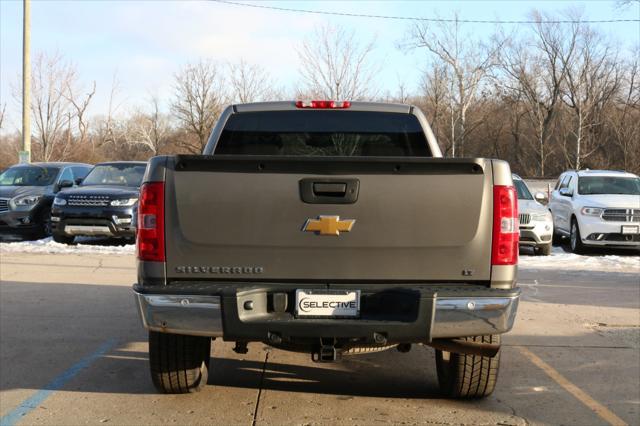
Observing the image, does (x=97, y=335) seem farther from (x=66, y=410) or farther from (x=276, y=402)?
(x=276, y=402)

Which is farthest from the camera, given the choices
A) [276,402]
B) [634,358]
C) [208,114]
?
[208,114]

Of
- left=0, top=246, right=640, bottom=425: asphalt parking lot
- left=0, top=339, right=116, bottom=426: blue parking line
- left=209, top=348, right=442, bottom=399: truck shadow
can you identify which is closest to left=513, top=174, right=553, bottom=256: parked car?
left=0, top=246, right=640, bottom=425: asphalt parking lot

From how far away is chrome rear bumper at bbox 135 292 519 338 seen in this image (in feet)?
11.8

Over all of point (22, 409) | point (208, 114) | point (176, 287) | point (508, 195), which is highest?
point (208, 114)

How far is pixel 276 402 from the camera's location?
4.54 metres

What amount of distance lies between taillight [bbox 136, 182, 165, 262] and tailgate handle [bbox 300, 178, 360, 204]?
2.56ft

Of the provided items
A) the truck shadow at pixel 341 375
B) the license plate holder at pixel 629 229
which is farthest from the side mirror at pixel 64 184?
the license plate holder at pixel 629 229

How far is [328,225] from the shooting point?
3.64 metres

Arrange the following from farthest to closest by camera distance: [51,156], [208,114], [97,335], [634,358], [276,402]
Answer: [208,114], [51,156], [97,335], [634,358], [276,402]

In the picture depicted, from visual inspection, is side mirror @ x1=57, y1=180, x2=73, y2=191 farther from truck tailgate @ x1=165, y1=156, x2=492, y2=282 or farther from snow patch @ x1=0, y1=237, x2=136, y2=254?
truck tailgate @ x1=165, y1=156, x2=492, y2=282

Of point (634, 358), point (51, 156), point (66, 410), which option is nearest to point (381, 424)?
point (66, 410)

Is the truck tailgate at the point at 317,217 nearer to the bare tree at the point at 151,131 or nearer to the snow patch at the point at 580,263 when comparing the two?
the snow patch at the point at 580,263

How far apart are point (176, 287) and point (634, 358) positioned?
166 inches

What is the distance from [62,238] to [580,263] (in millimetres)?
10322
